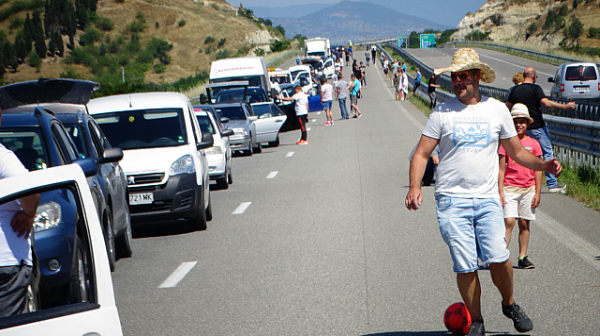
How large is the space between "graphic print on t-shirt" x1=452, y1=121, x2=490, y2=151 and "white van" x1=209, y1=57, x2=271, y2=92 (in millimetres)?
29524

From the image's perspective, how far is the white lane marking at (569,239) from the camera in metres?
8.17

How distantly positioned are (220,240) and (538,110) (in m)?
5.13

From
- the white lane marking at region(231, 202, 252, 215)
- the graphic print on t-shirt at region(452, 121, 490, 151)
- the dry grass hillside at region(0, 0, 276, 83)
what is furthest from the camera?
the dry grass hillside at region(0, 0, 276, 83)

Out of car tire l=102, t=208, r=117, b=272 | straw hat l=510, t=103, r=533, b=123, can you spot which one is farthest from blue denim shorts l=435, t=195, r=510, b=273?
car tire l=102, t=208, r=117, b=272

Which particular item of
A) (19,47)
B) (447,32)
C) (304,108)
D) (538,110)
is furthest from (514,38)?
(538,110)

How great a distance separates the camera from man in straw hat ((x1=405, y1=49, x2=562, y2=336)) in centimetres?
546

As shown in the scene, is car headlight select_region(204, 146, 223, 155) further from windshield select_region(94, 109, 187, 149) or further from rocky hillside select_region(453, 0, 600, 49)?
rocky hillside select_region(453, 0, 600, 49)

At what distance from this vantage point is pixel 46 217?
14.1ft

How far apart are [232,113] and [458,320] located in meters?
17.9

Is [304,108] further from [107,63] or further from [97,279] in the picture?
[107,63]

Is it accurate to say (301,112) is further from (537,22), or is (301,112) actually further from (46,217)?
(537,22)

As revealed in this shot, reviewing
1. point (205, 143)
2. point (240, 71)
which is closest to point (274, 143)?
point (240, 71)

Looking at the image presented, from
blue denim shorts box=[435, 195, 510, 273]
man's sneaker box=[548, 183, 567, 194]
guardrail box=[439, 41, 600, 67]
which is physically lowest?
guardrail box=[439, 41, 600, 67]

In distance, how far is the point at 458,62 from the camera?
18.3ft
